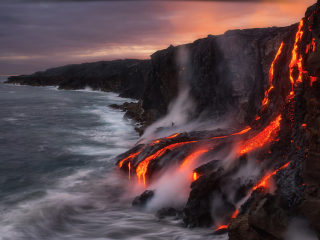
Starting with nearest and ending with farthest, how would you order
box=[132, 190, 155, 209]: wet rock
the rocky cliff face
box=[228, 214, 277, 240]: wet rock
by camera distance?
the rocky cliff face → box=[228, 214, 277, 240]: wet rock → box=[132, 190, 155, 209]: wet rock

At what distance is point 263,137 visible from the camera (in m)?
8.12

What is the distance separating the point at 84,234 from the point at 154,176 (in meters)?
3.19

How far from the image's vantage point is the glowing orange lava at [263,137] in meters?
7.83

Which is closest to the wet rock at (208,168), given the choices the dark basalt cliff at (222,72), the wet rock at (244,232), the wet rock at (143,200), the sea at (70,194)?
the sea at (70,194)

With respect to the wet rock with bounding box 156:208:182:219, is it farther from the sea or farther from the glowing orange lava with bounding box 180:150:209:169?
the glowing orange lava with bounding box 180:150:209:169

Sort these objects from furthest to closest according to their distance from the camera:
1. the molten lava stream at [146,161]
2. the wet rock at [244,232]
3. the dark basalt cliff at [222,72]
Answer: the dark basalt cliff at [222,72] < the molten lava stream at [146,161] < the wet rock at [244,232]

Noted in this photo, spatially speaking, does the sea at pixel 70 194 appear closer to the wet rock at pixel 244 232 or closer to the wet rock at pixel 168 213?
the wet rock at pixel 168 213

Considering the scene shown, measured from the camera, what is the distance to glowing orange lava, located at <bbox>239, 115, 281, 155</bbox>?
7832 mm

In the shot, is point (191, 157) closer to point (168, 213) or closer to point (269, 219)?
point (168, 213)

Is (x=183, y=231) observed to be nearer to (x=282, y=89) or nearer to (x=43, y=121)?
(x=282, y=89)

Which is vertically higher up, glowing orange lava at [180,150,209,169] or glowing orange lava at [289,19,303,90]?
glowing orange lava at [289,19,303,90]

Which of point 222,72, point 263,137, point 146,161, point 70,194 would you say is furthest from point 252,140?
point 222,72

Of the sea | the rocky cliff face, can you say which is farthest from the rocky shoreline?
the sea

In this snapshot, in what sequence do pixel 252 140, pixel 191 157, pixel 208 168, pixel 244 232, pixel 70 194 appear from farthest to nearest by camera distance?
pixel 70 194, pixel 191 157, pixel 252 140, pixel 208 168, pixel 244 232
